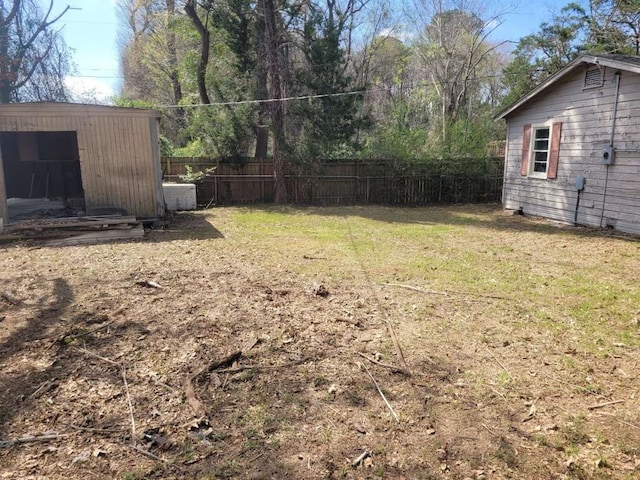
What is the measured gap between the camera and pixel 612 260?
21.7 ft

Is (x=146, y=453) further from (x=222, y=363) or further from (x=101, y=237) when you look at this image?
(x=101, y=237)

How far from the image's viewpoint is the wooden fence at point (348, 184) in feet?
44.9

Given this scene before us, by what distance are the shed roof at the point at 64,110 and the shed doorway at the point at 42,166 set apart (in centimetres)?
328

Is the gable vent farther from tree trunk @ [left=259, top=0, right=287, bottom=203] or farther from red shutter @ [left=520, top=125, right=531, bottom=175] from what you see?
tree trunk @ [left=259, top=0, right=287, bottom=203]

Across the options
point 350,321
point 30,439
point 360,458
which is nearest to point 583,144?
point 350,321

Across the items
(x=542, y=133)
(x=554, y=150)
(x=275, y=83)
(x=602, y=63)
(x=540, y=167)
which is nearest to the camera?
(x=602, y=63)

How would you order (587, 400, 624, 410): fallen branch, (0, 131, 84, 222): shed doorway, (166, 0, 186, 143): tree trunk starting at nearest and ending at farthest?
(587, 400, 624, 410): fallen branch
(0, 131, 84, 222): shed doorway
(166, 0, 186, 143): tree trunk

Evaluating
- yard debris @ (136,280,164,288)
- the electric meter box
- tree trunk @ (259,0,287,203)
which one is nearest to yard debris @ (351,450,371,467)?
yard debris @ (136,280,164,288)

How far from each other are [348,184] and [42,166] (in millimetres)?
9068

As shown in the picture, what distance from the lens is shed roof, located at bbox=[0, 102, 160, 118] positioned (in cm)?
805

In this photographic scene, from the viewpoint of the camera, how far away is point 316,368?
332 centimetres

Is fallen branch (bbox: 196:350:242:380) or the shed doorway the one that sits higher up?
the shed doorway

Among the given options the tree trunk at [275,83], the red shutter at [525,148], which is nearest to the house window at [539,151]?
the red shutter at [525,148]

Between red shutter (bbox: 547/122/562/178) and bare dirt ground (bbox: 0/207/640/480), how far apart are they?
4207mm
